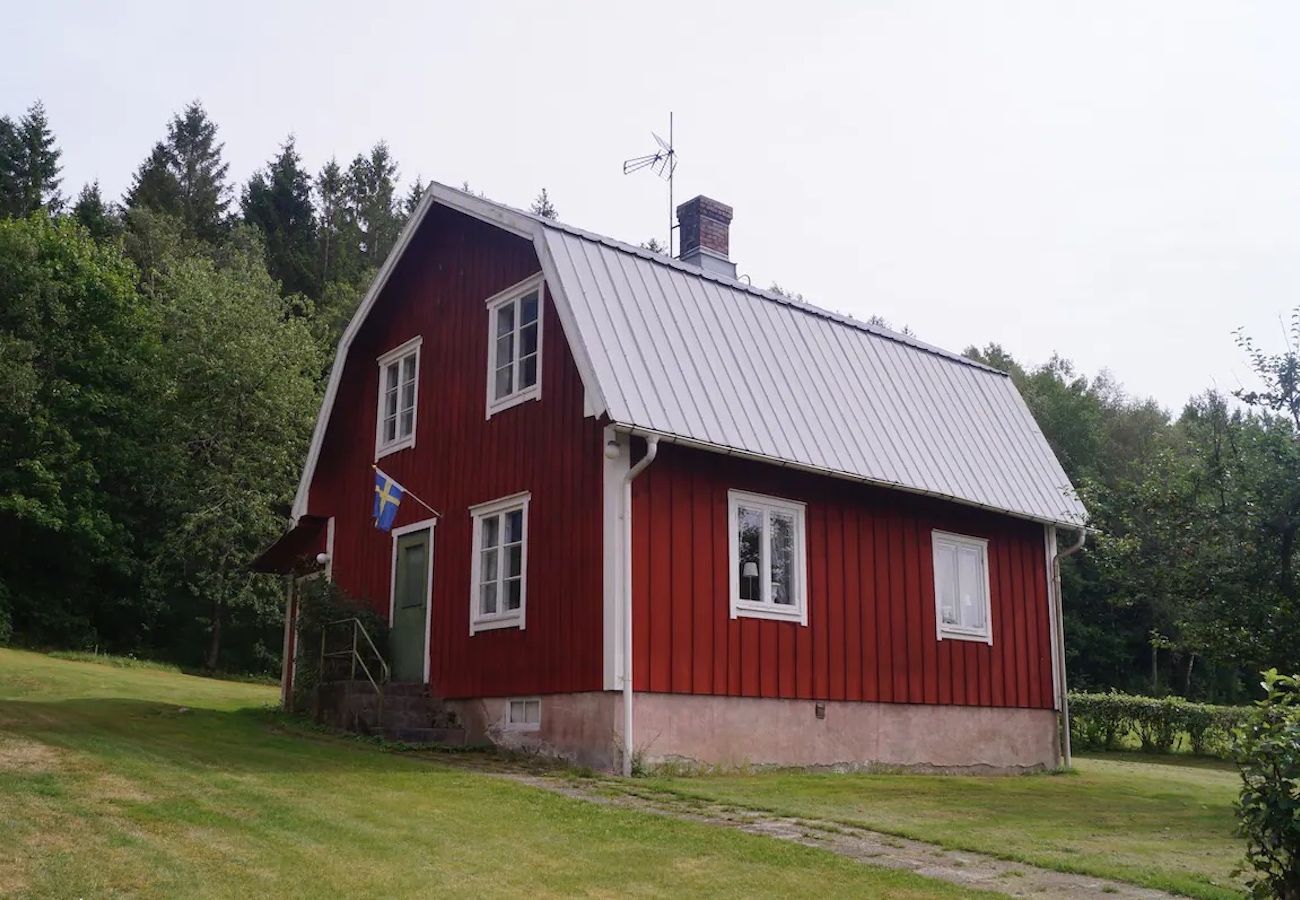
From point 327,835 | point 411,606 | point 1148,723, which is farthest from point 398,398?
point 1148,723

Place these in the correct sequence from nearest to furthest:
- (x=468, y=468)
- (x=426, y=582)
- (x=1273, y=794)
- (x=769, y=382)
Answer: (x=1273, y=794)
(x=769, y=382)
(x=468, y=468)
(x=426, y=582)

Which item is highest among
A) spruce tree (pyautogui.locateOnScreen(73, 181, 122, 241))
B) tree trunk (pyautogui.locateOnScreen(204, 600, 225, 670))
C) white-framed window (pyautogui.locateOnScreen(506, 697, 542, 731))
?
spruce tree (pyautogui.locateOnScreen(73, 181, 122, 241))

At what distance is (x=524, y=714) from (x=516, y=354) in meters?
4.44

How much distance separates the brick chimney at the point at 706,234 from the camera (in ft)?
63.7

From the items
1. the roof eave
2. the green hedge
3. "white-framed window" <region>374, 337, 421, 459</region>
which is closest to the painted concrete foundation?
the roof eave

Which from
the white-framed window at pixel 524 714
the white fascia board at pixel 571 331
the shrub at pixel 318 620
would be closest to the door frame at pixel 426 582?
the shrub at pixel 318 620

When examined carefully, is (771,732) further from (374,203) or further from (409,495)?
(374,203)

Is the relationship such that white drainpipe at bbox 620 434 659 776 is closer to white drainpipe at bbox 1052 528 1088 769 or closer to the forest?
white drainpipe at bbox 1052 528 1088 769

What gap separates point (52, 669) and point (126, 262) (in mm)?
17580

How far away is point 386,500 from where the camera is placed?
677 inches

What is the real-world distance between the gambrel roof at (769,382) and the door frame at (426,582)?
9.30ft

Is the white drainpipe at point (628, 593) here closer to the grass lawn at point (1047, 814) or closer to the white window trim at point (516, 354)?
the grass lawn at point (1047, 814)

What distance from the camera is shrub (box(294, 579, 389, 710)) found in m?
17.4

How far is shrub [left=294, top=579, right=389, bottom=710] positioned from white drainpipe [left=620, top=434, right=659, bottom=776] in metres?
5.24
